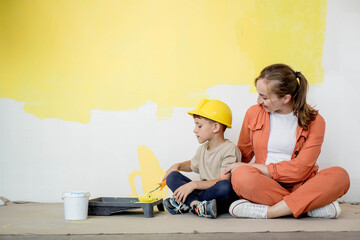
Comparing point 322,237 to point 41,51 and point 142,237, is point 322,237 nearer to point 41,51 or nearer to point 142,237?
point 142,237

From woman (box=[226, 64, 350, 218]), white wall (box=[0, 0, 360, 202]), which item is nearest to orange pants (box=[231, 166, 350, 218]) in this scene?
woman (box=[226, 64, 350, 218])

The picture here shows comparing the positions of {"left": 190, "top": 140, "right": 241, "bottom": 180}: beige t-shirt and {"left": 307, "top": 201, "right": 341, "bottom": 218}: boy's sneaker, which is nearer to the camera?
{"left": 307, "top": 201, "right": 341, "bottom": 218}: boy's sneaker

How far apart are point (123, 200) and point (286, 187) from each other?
0.82 meters

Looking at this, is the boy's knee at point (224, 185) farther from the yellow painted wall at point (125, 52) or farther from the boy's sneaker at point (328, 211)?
the yellow painted wall at point (125, 52)

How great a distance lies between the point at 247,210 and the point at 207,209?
183 millimetres

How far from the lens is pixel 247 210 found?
1735 millimetres

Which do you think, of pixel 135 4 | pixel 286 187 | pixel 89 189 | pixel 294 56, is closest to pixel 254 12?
pixel 294 56

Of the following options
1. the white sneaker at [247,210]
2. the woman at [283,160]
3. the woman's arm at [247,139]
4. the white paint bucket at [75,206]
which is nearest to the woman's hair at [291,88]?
the woman at [283,160]

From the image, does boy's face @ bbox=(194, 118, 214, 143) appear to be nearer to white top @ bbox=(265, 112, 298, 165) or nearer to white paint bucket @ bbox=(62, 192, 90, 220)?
white top @ bbox=(265, 112, 298, 165)

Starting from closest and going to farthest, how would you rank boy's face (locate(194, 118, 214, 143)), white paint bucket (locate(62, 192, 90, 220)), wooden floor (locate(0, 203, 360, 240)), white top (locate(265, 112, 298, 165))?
wooden floor (locate(0, 203, 360, 240)), white paint bucket (locate(62, 192, 90, 220)), white top (locate(265, 112, 298, 165)), boy's face (locate(194, 118, 214, 143))

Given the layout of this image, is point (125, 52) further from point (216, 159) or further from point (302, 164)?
point (302, 164)

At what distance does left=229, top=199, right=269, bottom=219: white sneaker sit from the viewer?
1.72 metres

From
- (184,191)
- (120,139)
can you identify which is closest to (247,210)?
(184,191)

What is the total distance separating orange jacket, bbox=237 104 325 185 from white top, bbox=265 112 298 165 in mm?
24
